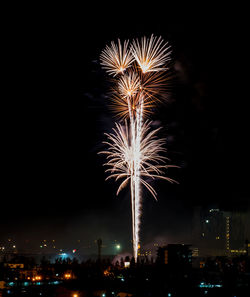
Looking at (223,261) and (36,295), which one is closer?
(36,295)

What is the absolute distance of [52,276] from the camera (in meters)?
34.1

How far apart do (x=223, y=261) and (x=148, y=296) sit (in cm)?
3079

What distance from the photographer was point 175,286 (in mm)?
27328

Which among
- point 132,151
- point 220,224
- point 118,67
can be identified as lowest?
point 220,224

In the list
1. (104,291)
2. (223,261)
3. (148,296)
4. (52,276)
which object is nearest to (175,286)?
(148,296)

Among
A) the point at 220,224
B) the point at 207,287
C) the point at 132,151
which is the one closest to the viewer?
the point at 132,151

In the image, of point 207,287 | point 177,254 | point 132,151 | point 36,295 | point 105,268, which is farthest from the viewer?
point 177,254

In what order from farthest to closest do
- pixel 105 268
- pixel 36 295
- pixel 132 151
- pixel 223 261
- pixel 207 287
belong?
1. pixel 223 261
2. pixel 105 268
3. pixel 207 287
4. pixel 132 151
5. pixel 36 295

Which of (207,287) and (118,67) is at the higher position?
(118,67)

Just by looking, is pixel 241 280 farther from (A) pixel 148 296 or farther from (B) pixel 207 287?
(A) pixel 148 296

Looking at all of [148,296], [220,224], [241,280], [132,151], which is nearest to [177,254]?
[241,280]

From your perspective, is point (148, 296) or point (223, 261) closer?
point (148, 296)

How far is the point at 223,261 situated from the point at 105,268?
2529 cm

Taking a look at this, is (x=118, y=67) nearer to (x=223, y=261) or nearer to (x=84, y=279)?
(x=84, y=279)
